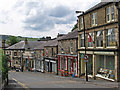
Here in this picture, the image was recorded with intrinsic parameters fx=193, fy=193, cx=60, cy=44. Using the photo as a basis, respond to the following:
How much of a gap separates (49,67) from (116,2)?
3243 centimetres

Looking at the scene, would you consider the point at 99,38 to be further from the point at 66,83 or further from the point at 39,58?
the point at 39,58

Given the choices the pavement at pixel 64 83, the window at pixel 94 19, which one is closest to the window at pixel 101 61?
the pavement at pixel 64 83

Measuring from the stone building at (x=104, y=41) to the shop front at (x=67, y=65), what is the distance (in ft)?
14.9

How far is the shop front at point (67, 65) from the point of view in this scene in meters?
36.1

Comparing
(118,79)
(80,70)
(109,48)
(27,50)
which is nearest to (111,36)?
(109,48)

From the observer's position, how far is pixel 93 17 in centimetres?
2947

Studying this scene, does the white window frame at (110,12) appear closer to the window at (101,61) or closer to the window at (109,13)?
the window at (109,13)

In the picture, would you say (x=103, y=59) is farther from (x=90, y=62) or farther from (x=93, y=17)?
(x=93, y=17)

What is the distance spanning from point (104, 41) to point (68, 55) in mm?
13588

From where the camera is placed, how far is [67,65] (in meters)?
39.6

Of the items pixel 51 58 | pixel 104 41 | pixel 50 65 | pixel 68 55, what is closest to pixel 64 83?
pixel 104 41

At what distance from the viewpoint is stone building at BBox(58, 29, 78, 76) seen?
36.3 metres

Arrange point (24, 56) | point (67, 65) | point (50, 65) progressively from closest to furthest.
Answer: point (67, 65) < point (50, 65) < point (24, 56)

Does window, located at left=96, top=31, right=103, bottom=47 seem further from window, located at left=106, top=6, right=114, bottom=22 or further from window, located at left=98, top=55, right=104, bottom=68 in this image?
window, located at left=106, top=6, right=114, bottom=22
